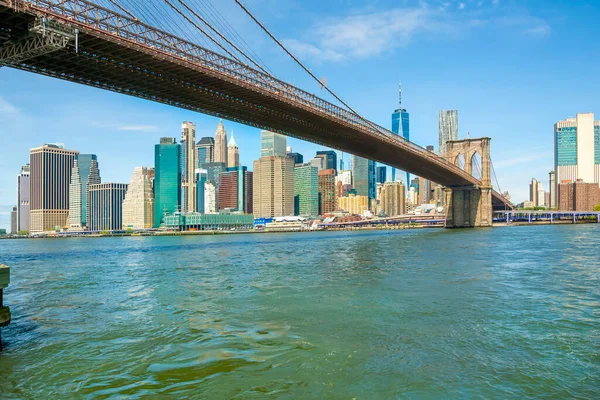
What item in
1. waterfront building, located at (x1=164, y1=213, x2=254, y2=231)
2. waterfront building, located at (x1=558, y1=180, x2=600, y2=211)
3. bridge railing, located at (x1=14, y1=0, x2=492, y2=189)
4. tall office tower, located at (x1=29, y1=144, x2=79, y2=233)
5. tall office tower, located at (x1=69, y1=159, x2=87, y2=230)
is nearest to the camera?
bridge railing, located at (x1=14, y1=0, x2=492, y2=189)

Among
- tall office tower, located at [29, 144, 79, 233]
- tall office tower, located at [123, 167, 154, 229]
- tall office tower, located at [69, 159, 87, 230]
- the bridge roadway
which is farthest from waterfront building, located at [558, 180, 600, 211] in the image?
tall office tower, located at [29, 144, 79, 233]

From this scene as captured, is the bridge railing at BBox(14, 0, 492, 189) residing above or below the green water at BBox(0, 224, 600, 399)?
above

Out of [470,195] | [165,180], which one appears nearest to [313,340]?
[470,195]

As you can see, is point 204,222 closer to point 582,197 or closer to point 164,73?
point 164,73

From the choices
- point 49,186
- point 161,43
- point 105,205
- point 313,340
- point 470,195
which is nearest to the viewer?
point 313,340

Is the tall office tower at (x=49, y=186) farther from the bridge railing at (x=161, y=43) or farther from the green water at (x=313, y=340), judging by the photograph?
the green water at (x=313, y=340)

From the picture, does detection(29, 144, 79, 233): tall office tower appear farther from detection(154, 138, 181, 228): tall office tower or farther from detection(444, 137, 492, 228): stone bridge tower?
detection(444, 137, 492, 228): stone bridge tower

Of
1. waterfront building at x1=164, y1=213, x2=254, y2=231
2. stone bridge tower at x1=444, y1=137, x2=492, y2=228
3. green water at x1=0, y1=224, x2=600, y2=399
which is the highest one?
stone bridge tower at x1=444, y1=137, x2=492, y2=228
